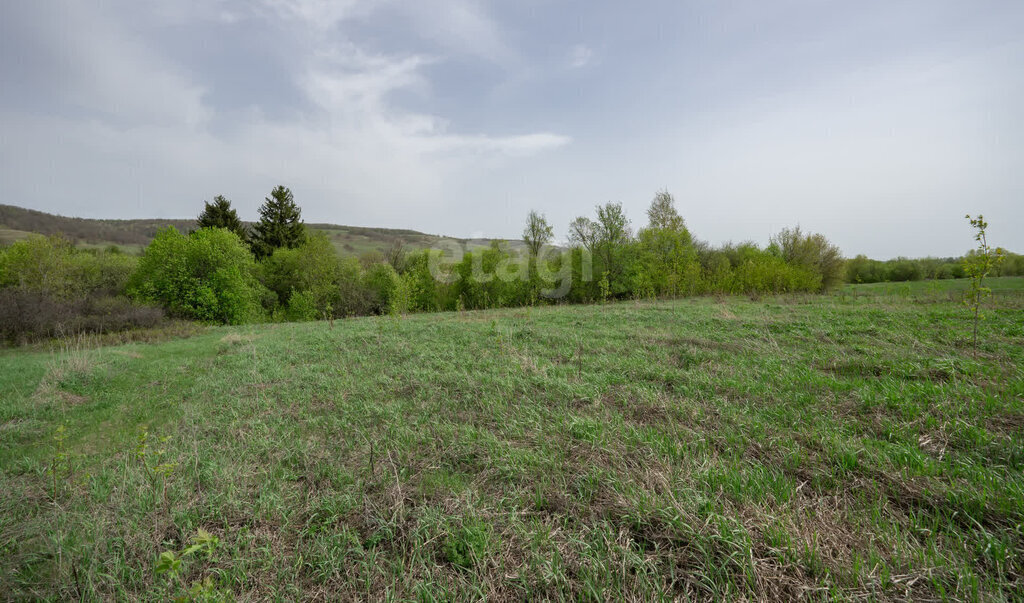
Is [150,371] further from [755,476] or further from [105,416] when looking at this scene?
[755,476]

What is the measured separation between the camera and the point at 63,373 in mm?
7852

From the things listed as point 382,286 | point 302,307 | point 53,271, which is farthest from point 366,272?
point 53,271

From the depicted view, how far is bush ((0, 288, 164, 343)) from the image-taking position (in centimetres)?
1563

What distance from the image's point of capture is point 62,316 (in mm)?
17359

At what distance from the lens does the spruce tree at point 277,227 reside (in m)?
37.0

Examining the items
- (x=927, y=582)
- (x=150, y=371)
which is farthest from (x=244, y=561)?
(x=150, y=371)

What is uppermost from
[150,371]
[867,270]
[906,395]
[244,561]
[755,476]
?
[867,270]

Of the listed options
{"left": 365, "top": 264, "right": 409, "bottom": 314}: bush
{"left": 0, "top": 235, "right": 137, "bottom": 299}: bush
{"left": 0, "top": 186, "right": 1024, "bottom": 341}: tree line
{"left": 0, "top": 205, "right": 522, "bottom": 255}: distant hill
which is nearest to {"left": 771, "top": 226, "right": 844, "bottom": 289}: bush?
{"left": 0, "top": 186, "right": 1024, "bottom": 341}: tree line

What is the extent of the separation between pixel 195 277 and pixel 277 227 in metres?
14.3

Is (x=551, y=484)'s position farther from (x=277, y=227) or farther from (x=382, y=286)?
(x=277, y=227)

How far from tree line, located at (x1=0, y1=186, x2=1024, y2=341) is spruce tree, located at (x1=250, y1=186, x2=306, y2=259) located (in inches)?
4.2

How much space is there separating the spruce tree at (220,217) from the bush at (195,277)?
747 cm

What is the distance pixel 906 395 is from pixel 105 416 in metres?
11.7

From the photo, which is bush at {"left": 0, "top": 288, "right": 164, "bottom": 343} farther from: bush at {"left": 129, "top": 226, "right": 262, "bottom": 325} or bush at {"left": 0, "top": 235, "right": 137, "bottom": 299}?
bush at {"left": 0, "top": 235, "right": 137, "bottom": 299}
